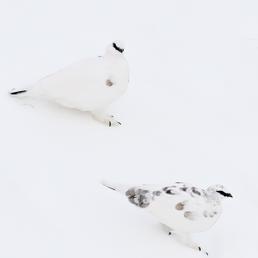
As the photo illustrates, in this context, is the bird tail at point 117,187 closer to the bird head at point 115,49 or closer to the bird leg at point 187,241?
the bird leg at point 187,241

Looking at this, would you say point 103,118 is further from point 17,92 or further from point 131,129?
point 17,92

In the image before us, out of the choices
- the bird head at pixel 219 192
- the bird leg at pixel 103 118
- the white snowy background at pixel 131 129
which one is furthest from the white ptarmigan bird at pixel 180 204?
the bird leg at pixel 103 118

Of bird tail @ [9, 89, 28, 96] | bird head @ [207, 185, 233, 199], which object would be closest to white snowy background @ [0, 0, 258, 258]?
bird tail @ [9, 89, 28, 96]

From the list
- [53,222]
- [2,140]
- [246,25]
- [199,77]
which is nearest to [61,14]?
[199,77]

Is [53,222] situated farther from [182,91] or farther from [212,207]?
[182,91]

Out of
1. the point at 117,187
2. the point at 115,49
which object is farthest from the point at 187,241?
the point at 115,49
